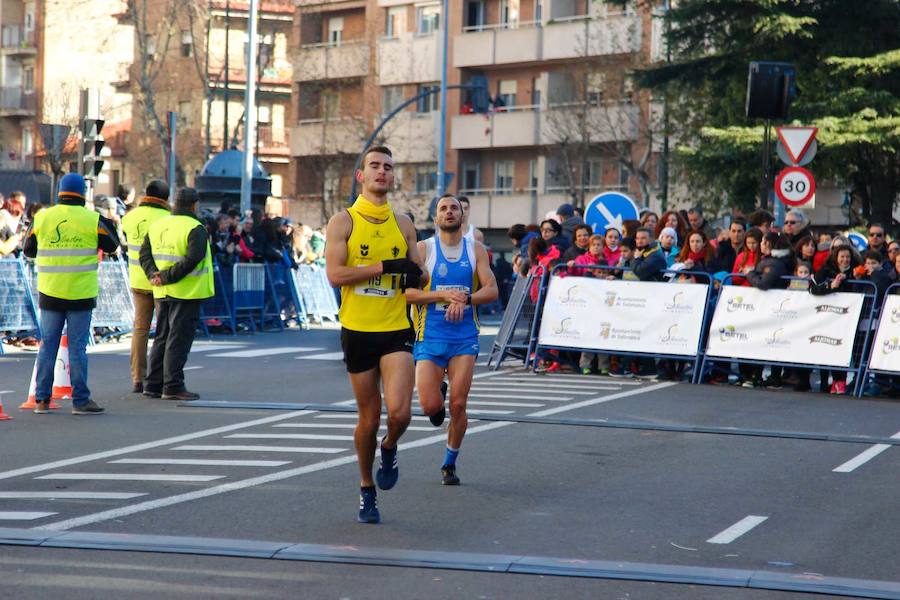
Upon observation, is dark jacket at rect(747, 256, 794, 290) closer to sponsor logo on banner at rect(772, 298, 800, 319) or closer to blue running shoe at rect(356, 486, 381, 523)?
sponsor logo on banner at rect(772, 298, 800, 319)

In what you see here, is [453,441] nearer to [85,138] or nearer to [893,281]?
[893,281]

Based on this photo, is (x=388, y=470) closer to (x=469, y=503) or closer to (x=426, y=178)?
(x=469, y=503)

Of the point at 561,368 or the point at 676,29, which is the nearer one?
the point at 561,368

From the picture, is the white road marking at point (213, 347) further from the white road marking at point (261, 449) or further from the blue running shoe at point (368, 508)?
the blue running shoe at point (368, 508)

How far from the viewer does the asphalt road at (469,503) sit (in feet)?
24.0

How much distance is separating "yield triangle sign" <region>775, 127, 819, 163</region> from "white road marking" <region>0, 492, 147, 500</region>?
14068 mm

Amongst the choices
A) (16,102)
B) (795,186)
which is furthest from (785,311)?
(16,102)

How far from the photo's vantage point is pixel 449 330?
10.5 meters

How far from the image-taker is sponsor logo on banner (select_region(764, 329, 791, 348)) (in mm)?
18281

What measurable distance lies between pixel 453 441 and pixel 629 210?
39.8 ft

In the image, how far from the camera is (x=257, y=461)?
11195mm

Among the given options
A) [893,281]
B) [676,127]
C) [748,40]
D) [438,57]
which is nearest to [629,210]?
[893,281]

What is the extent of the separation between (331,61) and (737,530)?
64566mm

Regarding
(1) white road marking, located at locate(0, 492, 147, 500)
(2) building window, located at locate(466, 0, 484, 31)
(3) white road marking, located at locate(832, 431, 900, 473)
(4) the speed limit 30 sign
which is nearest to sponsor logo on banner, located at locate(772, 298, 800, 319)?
(4) the speed limit 30 sign
